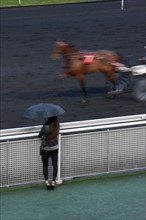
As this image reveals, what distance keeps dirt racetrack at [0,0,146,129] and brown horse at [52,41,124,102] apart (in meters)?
0.56

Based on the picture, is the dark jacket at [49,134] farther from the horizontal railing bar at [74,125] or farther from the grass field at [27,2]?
the grass field at [27,2]

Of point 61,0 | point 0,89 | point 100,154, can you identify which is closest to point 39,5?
point 61,0

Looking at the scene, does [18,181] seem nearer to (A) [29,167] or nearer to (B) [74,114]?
(A) [29,167]

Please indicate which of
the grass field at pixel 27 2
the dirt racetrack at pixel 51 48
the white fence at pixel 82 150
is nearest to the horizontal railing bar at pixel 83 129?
the white fence at pixel 82 150

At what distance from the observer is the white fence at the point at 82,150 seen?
41.2ft

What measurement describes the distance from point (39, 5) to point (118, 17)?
5.00 metres

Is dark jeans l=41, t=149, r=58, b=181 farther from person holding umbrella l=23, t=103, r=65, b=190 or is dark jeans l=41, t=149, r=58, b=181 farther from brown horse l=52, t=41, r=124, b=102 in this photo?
brown horse l=52, t=41, r=124, b=102

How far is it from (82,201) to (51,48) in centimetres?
1587

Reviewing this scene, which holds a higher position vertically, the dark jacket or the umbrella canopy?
the umbrella canopy

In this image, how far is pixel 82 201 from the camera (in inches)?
476

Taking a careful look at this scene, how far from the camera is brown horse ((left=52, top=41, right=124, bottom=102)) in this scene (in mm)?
20156

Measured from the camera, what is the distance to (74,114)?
18.7 m

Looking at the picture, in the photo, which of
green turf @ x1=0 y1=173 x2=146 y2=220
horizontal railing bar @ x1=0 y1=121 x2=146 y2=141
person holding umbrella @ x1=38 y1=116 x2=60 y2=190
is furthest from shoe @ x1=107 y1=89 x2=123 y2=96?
person holding umbrella @ x1=38 y1=116 x2=60 y2=190

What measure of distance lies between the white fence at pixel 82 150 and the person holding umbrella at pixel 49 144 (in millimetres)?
170
